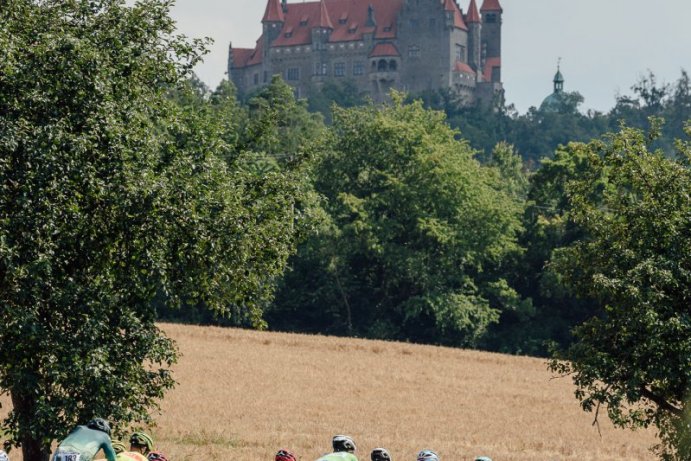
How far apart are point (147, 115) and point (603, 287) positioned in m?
9.40

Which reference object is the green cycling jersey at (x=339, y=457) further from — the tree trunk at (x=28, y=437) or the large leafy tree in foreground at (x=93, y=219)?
the tree trunk at (x=28, y=437)

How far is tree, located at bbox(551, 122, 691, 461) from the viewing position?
1051 inches

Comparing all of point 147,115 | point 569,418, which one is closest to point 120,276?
point 147,115

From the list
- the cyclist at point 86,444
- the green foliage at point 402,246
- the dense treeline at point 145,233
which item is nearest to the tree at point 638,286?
the dense treeline at point 145,233

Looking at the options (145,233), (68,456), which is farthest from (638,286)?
(68,456)

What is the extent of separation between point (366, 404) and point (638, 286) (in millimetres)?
21238

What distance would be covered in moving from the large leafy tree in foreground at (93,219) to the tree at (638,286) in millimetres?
6854

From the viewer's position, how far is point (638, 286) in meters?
27.1

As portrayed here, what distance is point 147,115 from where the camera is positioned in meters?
27.1

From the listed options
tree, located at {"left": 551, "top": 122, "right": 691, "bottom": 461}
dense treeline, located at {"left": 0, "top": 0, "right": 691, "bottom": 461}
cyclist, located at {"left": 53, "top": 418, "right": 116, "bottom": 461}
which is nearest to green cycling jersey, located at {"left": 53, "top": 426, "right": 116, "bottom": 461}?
cyclist, located at {"left": 53, "top": 418, "right": 116, "bottom": 461}

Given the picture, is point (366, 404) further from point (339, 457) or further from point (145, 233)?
point (339, 457)

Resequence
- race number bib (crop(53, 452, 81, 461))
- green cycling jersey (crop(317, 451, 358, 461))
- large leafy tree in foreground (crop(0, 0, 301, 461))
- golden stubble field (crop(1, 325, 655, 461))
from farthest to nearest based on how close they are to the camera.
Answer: golden stubble field (crop(1, 325, 655, 461))
large leafy tree in foreground (crop(0, 0, 301, 461))
green cycling jersey (crop(317, 451, 358, 461))
race number bib (crop(53, 452, 81, 461))

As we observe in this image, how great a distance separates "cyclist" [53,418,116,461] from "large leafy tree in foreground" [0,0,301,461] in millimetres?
7257

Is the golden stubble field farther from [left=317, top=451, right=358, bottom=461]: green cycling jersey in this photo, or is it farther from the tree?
[left=317, top=451, right=358, bottom=461]: green cycling jersey
